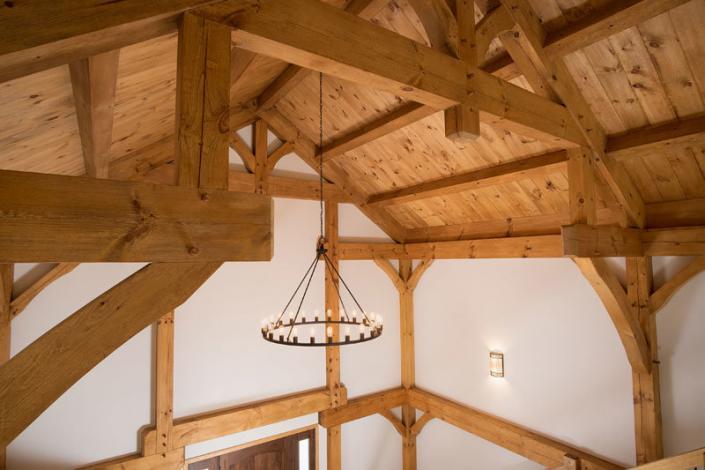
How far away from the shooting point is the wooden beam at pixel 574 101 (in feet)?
8.56

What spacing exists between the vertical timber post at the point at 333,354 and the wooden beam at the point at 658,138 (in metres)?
3.40

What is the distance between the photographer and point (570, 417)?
4.18 m

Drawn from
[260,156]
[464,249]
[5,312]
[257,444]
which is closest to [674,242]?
[464,249]

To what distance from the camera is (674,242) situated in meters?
3.32

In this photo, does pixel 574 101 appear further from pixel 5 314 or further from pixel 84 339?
pixel 5 314

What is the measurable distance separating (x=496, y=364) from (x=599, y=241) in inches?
96.4

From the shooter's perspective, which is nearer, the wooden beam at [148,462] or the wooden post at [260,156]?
the wooden beam at [148,462]

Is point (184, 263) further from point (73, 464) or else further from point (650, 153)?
point (73, 464)

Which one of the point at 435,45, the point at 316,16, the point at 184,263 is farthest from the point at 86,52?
the point at 435,45

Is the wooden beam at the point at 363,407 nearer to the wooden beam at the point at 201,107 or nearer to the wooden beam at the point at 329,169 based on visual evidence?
the wooden beam at the point at 329,169

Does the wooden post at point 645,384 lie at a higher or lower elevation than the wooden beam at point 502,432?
higher

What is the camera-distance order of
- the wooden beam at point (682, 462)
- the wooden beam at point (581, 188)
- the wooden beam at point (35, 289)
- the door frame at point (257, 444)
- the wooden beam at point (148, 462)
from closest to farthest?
the wooden beam at point (682, 462), the wooden beam at point (581, 188), the wooden beam at point (35, 289), the wooden beam at point (148, 462), the door frame at point (257, 444)

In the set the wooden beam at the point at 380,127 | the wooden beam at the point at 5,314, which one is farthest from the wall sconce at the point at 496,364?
the wooden beam at the point at 5,314

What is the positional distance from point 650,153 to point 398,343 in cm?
434
